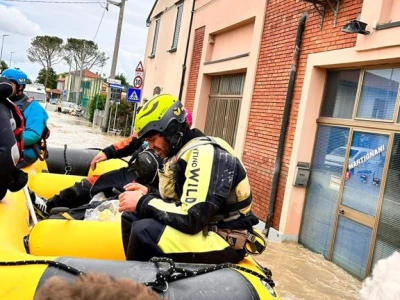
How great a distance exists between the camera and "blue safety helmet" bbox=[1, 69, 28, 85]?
220 inches

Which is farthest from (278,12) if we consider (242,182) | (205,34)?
(242,182)

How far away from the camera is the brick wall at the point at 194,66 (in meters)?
13.5

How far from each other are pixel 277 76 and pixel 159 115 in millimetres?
5604

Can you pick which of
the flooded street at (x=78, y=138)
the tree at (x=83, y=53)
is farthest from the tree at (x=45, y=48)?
the flooded street at (x=78, y=138)

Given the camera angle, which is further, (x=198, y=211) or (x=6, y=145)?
(x=6, y=145)

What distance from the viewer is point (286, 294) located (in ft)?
17.9

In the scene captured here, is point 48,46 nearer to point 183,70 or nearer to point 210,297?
point 183,70

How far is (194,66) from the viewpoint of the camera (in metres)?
13.9

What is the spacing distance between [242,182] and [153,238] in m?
0.64

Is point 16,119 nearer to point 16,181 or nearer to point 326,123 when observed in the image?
point 16,181

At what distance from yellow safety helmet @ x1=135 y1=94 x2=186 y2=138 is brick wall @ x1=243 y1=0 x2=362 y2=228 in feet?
13.5

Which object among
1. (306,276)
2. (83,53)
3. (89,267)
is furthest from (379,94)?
(83,53)

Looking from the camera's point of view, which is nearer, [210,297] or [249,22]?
[210,297]

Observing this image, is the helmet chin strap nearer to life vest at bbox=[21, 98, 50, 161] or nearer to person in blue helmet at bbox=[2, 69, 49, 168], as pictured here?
person in blue helmet at bbox=[2, 69, 49, 168]
